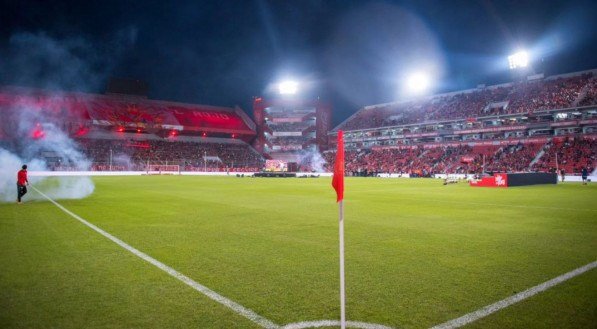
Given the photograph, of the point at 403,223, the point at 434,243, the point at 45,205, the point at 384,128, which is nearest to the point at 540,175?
the point at 403,223

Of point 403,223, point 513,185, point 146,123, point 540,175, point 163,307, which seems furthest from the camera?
point 146,123

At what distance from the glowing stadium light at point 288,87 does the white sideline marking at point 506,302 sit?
92894 millimetres

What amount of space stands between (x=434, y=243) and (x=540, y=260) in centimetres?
196

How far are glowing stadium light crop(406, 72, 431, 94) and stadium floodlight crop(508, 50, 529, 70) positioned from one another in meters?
15.7

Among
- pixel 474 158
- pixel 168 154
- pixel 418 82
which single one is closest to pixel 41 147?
pixel 168 154

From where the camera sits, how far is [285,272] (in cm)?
569

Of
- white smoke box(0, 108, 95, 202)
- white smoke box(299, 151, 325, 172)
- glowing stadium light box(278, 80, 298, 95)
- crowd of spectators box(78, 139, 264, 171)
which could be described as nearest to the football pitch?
white smoke box(0, 108, 95, 202)

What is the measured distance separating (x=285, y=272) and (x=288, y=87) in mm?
93185

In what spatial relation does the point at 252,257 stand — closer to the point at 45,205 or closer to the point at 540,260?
the point at 540,260

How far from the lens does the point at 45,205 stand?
15.0 metres

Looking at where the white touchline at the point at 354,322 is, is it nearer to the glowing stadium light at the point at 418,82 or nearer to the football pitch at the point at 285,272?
the football pitch at the point at 285,272

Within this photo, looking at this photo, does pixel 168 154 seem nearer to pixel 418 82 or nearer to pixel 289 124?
pixel 289 124

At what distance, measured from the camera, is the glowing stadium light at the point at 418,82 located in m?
77.8

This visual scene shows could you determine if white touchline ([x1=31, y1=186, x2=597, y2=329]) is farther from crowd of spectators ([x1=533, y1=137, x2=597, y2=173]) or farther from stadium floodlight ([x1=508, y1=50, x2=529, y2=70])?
stadium floodlight ([x1=508, y1=50, x2=529, y2=70])
